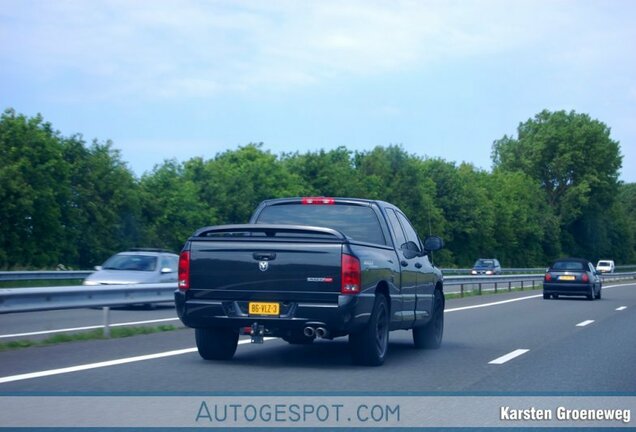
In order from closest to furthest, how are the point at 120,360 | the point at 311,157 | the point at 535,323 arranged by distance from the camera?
the point at 120,360, the point at 535,323, the point at 311,157

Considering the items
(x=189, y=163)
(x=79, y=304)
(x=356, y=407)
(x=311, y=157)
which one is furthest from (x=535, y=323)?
(x=311, y=157)

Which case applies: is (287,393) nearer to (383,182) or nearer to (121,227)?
(121,227)

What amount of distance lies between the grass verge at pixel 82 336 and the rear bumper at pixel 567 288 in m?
21.2

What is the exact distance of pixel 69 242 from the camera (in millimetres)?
51125

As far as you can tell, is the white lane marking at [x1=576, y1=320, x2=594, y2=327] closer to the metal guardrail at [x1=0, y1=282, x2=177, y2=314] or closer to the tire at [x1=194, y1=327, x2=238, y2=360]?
the metal guardrail at [x1=0, y1=282, x2=177, y2=314]

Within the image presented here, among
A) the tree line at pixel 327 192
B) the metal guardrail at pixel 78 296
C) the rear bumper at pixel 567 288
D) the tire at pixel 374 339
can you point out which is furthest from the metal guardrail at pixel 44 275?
the tire at pixel 374 339

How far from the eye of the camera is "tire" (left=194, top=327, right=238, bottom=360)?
1128cm

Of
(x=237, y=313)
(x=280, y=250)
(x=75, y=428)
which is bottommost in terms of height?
(x=75, y=428)

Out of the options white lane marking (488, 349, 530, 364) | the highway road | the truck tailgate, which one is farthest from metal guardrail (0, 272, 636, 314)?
white lane marking (488, 349, 530, 364)

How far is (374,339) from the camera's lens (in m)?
10.9

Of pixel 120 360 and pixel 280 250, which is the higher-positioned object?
pixel 280 250

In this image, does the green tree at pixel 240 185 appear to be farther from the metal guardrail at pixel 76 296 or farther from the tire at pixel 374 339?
the tire at pixel 374 339

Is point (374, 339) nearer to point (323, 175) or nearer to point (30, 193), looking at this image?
point (30, 193)

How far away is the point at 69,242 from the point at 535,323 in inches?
1401
